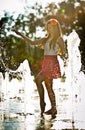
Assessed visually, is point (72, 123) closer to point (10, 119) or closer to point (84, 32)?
point (10, 119)

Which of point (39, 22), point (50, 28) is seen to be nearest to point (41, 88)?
point (50, 28)

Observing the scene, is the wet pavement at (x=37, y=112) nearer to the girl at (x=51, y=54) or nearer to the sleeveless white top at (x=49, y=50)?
the girl at (x=51, y=54)

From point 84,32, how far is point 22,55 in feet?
6.53

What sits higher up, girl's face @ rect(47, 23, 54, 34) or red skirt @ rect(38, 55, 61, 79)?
girl's face @ rect(47, 23, 54, 34)

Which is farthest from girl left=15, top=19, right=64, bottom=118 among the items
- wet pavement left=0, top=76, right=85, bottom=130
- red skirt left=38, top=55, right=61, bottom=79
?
wet pavement left=0, top=76, right=85, bottom=130

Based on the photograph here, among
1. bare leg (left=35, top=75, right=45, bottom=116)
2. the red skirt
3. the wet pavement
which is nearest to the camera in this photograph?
the wet pavement

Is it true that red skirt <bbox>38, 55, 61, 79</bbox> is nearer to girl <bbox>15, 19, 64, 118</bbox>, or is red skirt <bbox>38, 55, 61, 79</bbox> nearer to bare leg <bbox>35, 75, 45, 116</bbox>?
girl <bbox>15, 19, 64, 118</bbox>

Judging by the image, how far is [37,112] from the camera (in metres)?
4.47

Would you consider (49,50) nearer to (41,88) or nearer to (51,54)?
(51,54)

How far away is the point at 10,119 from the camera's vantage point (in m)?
4.17

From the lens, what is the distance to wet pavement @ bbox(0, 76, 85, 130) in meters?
3.86

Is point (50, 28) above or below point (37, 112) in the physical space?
above

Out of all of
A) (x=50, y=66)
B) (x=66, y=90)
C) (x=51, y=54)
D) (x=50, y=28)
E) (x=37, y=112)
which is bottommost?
(x=37, y=112)

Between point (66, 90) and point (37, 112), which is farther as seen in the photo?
point (66, 90)
